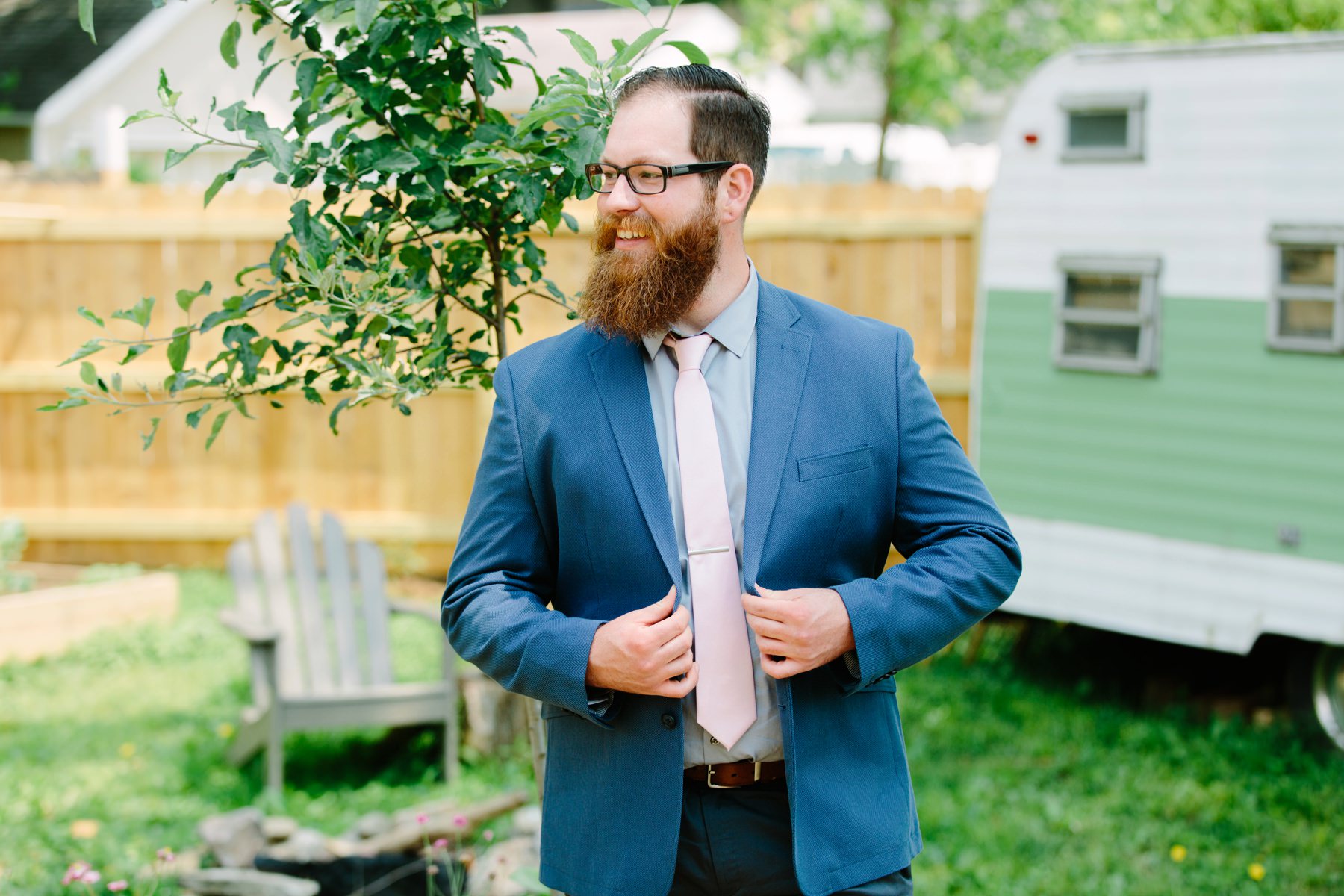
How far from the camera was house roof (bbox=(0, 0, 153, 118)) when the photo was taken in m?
17.3

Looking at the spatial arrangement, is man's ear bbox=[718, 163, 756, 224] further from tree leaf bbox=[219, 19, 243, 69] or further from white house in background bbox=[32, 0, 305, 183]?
white house in background bbox=[32, 0, 305, 183]

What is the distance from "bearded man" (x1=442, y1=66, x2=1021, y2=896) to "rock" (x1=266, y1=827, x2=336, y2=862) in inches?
84.8

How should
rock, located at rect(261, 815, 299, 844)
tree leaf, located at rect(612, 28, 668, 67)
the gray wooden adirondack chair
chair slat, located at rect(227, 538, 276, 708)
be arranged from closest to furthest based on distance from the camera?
1. tree leaf, located at rect(612, 28, 668, 67)
2. rock, located at rect(261, 815, 299, 844)
3. the gray wooden adirondack chair
4. chair slat, located at rect(227, 538, 276, 708)

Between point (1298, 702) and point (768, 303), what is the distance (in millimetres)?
4463

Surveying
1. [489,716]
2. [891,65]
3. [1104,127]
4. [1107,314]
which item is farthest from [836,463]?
[891,65]

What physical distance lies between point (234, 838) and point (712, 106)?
300cm

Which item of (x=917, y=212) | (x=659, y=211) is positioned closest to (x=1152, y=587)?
(x=917, y=212)

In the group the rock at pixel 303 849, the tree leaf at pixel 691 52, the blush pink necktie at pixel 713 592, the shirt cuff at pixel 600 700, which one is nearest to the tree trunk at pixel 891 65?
the rock at pixel 303 849

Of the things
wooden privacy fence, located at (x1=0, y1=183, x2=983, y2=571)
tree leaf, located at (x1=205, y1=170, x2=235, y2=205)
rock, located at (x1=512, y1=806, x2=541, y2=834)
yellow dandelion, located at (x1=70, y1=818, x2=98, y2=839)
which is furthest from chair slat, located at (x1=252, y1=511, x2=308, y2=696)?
tree leaf, located at (x1=205, y1=170, x2=235, y2=205)

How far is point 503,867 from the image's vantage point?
364 cm

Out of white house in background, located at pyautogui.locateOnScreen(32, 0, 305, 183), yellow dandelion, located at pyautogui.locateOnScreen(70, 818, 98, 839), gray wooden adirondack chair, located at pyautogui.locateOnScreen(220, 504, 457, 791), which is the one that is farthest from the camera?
white house in background, located at pyautogui.locateOnScreen(32, 0, 305, 183)

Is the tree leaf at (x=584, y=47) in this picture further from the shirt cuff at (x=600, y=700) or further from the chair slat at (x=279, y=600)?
the chair slat at (x=279, y=600)

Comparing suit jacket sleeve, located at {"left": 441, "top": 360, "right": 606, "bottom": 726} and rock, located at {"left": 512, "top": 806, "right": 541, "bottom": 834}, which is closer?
suit jacket sleeve, located at {"left": 441, "top": 360, "right": 606, "bottom": 726}

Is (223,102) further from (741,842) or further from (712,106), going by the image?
(741,842)
